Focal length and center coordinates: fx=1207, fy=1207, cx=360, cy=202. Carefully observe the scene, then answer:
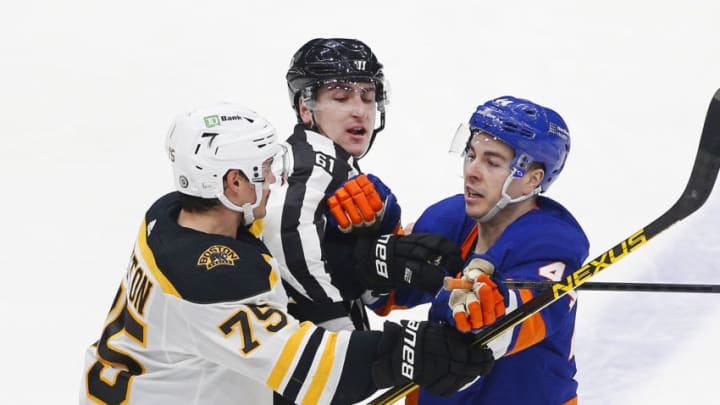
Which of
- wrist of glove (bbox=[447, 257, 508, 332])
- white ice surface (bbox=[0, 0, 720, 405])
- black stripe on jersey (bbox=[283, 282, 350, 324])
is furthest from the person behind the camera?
white ice surface (bbox=[0, 0, 720, 405])

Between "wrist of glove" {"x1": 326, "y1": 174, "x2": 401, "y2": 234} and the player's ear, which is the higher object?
the player's ear

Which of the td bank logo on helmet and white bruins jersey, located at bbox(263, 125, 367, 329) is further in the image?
white bruins jersey, located at bbox(263, 125, 367, 329)

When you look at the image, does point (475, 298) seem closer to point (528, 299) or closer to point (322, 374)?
point (528, 299)

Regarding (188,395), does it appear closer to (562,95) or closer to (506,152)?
(506,152)

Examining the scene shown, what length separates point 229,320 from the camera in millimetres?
3037

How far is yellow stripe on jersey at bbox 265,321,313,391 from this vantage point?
3043 mm

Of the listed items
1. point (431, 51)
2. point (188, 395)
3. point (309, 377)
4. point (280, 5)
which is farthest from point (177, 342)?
point (280, 5)

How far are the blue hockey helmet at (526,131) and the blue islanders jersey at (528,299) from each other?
151 millimetres

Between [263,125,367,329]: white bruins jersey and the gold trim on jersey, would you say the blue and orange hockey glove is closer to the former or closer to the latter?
[263,125,367,329]: white bruins jersey

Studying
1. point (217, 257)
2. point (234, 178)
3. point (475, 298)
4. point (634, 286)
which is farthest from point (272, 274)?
point (634, 286)

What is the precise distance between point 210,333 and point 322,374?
30cm

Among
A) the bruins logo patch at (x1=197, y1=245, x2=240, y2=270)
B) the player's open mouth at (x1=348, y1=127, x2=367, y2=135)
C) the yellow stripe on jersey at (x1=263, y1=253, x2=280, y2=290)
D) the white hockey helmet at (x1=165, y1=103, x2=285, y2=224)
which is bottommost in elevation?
the yellow stripe on jersey at (x1=263, y1=253, x2=280, y2=290)

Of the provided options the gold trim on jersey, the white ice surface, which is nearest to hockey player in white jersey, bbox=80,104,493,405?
the gold trim on jersey

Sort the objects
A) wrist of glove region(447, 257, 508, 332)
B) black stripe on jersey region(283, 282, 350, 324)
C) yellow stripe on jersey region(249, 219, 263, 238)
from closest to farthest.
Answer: wrist of glove region(447, 257, 508, 332) → yellow stripe on jersey region(249, 219, 263, 238) → black stripe on jersey region(283, 282, 350, 324)
